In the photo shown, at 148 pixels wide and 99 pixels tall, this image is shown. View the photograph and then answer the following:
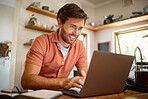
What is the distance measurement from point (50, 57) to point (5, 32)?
3613 millimetres

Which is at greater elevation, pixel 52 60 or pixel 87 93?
pixel 52 60

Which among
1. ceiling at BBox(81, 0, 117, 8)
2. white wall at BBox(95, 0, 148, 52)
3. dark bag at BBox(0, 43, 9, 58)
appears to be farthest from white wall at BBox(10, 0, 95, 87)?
white wall at BBox(95, 0, 148, 52)

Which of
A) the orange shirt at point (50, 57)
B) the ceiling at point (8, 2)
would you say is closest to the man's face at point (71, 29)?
the orange shirt at point (50, 57)

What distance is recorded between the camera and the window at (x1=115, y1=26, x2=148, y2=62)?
3.60 meters

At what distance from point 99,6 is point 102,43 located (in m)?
1.36

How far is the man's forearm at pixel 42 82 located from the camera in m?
0.90

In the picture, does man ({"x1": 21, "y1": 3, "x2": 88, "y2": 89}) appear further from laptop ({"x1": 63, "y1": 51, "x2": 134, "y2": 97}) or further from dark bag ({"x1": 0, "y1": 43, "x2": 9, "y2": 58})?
dark bag ({"x1": 0, "y1": 43, "x2": 9, "y2": 58})

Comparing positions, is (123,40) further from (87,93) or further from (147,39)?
(87,93)

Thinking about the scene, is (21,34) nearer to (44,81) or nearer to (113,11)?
(44,81)

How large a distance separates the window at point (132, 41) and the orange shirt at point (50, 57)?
2.76 meters

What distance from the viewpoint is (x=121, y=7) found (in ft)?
13.4

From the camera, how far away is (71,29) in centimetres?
142

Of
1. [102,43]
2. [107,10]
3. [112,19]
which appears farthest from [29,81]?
[107,10]

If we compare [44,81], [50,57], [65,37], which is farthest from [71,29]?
[44,81]
